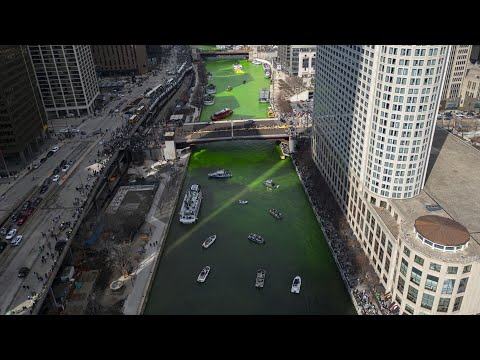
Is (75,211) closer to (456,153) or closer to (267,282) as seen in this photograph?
(267,282)

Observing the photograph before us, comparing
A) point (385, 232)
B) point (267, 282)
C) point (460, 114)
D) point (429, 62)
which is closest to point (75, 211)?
point (267, 282)

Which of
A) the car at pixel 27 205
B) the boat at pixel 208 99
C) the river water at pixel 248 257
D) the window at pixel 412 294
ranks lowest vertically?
the river water at pixel 248 257

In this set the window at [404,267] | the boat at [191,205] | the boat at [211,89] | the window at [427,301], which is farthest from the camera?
the boat at [211,89]

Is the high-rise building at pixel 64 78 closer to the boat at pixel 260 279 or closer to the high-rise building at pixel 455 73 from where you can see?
the boat at pixel 260 279

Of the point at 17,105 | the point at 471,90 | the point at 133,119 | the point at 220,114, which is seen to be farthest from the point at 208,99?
the point at 471,90

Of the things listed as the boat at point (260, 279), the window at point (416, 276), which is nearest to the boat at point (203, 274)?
the boat at point (260, 279)

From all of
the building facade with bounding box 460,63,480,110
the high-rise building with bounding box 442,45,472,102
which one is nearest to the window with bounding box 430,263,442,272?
the high-rise building with bounding box 442,45,472,102

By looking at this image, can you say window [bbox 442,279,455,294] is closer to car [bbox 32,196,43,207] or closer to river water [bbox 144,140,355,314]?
river water [bbox 144,140,355,314]

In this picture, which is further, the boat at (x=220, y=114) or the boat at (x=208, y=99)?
the boat at (x=208, y=99)
